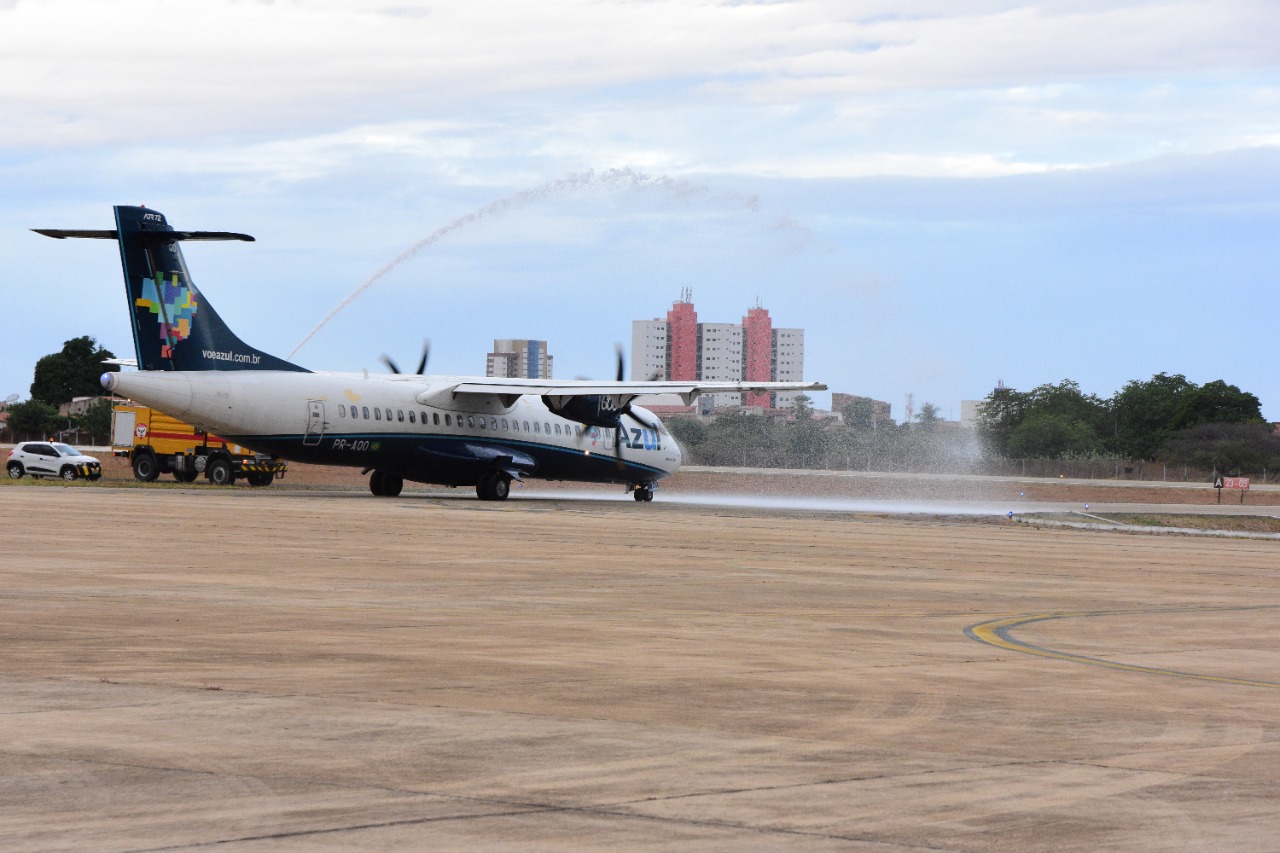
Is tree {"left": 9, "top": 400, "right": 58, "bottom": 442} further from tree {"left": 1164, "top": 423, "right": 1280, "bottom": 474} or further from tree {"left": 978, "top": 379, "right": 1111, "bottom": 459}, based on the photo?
tree {"left": 1164, "top": 423, "right": 1280, "bottom": 474}

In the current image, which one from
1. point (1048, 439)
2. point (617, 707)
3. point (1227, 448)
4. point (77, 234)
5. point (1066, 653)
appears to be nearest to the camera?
point (617, 707)

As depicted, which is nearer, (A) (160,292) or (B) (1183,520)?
(A) (160,292)

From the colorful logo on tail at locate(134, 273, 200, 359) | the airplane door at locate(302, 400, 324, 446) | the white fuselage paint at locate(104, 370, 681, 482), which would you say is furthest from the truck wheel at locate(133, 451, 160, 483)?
the colorful logo on tail at locate(134, 273, 200, 359)

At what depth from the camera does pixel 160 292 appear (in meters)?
39.2

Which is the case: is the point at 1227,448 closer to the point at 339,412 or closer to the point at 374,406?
the point at 374,406

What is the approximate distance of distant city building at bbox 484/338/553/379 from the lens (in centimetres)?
8881

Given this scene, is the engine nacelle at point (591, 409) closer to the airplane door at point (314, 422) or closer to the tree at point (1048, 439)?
the airplane door at point (314, 422)

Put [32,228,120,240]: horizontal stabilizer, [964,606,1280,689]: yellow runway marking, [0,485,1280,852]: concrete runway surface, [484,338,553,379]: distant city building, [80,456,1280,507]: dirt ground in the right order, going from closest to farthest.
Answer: [0,485,1280,852]: concrete runway surface → [964,606,1280,689]: yellow runway marking → [32,228,120,240]: horizontal stabilizer → [80,456,1280,507]: dirt ground → [484,338,553,379]: distant city building

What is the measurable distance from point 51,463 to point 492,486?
2252 cm

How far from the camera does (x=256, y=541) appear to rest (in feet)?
79.5

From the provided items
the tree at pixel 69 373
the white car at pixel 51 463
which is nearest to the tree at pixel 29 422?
the tree at pixel 69 373

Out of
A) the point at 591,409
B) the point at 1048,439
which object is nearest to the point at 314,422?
the point at 591,409

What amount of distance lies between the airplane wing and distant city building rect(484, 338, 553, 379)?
3269 centimetres

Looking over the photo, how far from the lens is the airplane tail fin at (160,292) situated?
128 feet
